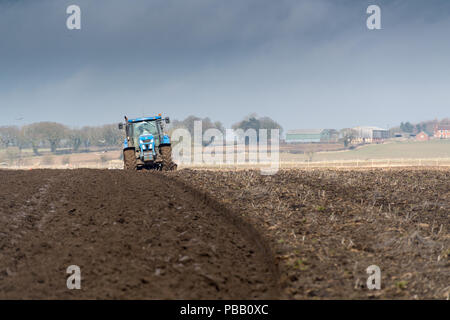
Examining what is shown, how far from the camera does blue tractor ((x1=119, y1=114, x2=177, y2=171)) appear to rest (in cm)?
2166

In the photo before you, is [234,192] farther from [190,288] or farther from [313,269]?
[190,288]

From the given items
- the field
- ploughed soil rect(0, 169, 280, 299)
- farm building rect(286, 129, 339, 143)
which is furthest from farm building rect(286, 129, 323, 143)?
ploughed soil rect(0, 169, 280, 299)

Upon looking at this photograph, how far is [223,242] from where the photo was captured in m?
7.82

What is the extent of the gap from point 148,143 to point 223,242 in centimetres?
1511

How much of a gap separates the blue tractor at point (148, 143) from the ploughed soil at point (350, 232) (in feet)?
21.1

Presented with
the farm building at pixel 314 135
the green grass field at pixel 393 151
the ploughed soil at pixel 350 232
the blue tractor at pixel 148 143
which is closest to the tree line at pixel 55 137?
the green grass field at pixel 393 151

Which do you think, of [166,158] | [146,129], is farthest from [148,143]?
[166,158]

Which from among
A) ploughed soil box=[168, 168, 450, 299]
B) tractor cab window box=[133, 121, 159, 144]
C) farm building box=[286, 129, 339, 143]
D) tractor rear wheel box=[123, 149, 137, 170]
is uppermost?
farm building box=[286, 129, 339, 143]

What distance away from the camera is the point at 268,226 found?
→ 9.19 meters

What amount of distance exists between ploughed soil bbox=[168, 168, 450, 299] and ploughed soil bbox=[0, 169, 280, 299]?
→ 0.58 meters

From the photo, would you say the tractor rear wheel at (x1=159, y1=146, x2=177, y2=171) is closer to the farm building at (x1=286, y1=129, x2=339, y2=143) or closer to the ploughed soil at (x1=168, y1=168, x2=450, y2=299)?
the ploughed soil at (x1=168, y1=168, x2=450, y2=299)

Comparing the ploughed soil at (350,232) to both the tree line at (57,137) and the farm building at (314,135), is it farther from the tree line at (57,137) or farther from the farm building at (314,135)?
the farm building at (314,135)

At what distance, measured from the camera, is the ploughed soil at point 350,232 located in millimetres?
6148

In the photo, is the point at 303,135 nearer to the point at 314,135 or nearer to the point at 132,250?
the point at 314,135
